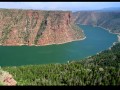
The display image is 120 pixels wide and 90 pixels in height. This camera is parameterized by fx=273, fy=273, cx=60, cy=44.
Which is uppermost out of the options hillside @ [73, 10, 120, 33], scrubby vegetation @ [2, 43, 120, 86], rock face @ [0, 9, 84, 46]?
hillside @ [73, 10, 120, 33]

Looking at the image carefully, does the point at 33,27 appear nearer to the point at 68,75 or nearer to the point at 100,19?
the point at 68,75

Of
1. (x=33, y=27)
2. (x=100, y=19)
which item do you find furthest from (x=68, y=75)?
(x=100, y=19)

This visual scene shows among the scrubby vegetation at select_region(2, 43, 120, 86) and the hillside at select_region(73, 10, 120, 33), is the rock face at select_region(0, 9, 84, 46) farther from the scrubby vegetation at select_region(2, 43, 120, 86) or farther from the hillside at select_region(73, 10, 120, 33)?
the hillside at select_region(73, 10, 120, 33)

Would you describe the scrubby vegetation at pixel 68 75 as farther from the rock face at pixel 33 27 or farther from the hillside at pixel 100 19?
the hillside at pixel 100 19

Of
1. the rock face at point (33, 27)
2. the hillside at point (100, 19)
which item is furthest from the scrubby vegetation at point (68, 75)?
the hillside at point (100, 19)

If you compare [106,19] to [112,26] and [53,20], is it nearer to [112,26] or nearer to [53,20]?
[112,26]

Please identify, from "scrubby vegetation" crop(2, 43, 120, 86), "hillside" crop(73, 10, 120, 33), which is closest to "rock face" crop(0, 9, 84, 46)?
"scrubby vegetation" crop(2, 43, 120, 86)
